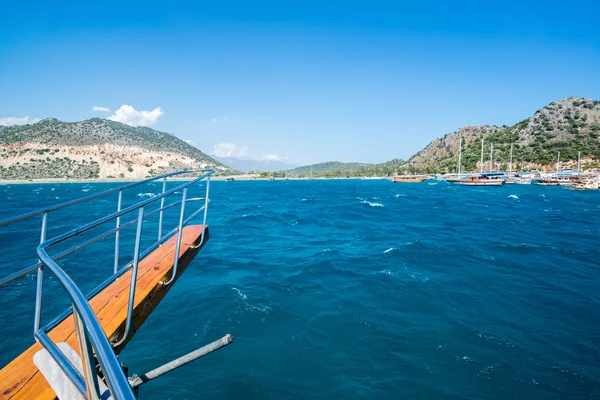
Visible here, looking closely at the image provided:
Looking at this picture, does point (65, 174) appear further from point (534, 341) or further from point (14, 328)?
point (534, 341)

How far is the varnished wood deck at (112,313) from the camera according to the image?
88.3 inches

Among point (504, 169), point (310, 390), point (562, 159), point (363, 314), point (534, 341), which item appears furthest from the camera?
point (504, 169)

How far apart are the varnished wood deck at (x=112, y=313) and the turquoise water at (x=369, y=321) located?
2.61 meters

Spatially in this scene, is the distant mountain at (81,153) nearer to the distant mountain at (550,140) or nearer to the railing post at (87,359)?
the distant mountain at (550,140)

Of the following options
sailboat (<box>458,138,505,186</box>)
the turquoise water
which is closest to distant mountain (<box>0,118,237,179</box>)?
sailboat (<box>458,138,505,186</box>)

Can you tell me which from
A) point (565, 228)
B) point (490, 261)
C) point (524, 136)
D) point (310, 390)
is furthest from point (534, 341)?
point (524, 136)

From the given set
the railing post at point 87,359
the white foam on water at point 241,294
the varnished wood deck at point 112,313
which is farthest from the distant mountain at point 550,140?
the railing post at point 87,359

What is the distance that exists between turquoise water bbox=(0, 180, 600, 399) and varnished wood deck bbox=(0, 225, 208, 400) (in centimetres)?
261

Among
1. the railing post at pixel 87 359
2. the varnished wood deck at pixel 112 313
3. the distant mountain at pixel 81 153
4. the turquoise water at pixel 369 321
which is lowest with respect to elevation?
the turquoise water at pixel 369 321

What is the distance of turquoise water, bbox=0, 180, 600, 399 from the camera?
5527 millimetres

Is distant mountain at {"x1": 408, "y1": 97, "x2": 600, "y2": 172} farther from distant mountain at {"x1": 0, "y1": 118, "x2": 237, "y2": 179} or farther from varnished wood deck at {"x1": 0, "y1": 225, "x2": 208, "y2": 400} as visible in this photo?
varnished wood deck at {"x1": 0, "y1": 225, "x2": 208, "y2": 400}

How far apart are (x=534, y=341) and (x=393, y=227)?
1383cm

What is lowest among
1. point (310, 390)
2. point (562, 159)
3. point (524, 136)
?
point (310, 390)

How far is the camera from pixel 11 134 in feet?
513
